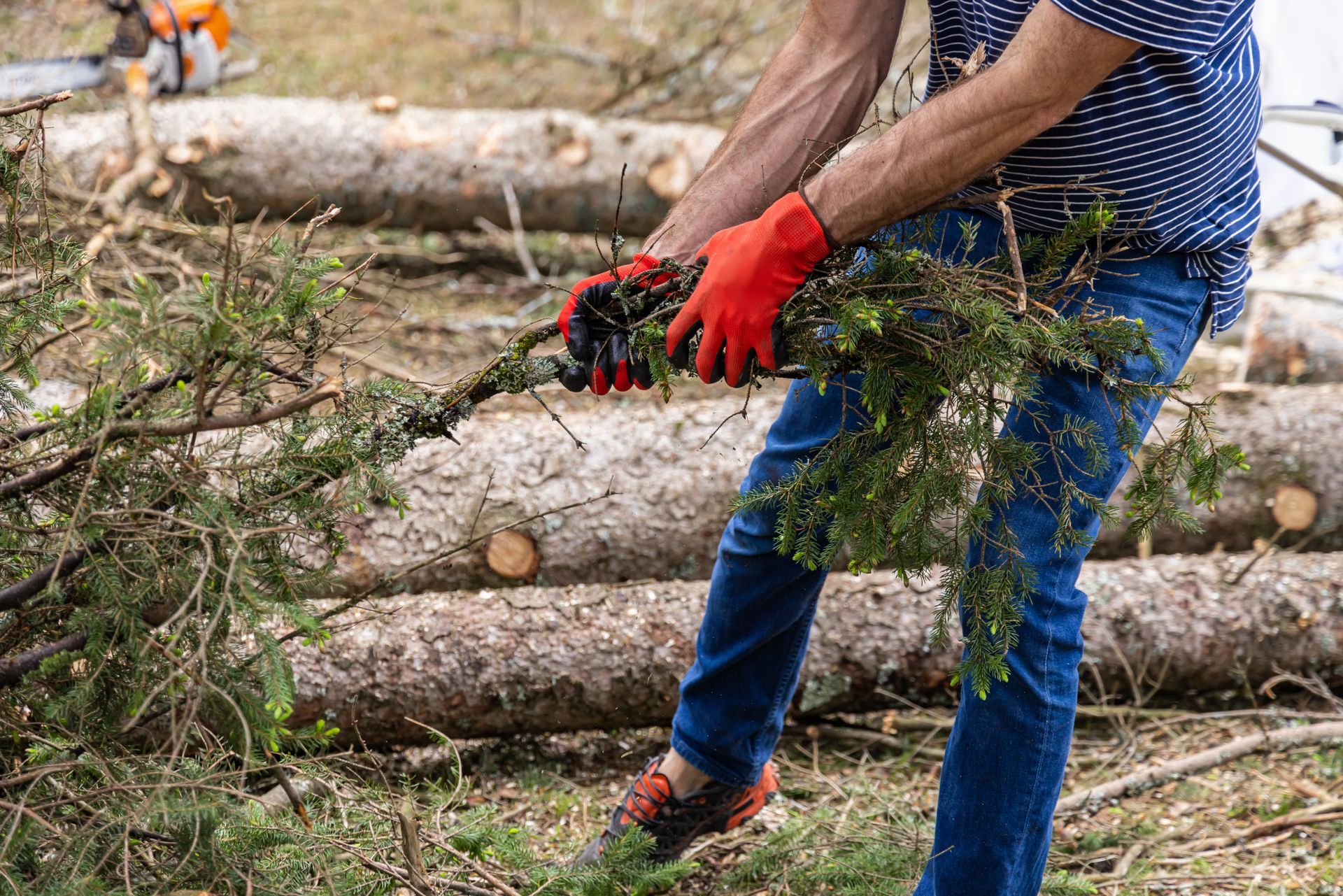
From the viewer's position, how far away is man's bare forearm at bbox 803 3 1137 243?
146 cm

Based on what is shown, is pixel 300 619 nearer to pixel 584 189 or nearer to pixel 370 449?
Result: pixel 370 449

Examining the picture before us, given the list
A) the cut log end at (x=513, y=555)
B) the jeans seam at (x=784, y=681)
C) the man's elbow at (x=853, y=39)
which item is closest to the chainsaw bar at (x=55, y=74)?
the cut log end at (x=513, y=555)

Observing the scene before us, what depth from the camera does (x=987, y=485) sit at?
1656 mm

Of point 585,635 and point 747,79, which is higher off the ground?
point 747,79

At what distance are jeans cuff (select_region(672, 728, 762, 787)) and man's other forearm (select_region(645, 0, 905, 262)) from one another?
104cm

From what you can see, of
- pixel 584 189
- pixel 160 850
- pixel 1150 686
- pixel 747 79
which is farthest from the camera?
pixel 747 79

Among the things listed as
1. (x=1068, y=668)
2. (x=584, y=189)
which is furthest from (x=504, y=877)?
(x=584, y=189)

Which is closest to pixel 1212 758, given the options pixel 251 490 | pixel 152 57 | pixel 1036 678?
pixel 1036 678

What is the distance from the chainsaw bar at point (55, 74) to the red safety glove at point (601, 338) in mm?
3758

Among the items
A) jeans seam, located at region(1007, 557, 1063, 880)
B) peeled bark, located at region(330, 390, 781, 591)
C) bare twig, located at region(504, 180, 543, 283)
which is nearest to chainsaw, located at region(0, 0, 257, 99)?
bare twig, located at region(504, 180, 543, 283)

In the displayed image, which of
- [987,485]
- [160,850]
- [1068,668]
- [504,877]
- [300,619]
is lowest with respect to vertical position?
[504,877]

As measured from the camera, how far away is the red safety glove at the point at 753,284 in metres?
1.67

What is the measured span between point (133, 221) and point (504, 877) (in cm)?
301

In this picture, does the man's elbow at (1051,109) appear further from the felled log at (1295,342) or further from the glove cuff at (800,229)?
the felled log at (1295,342)
